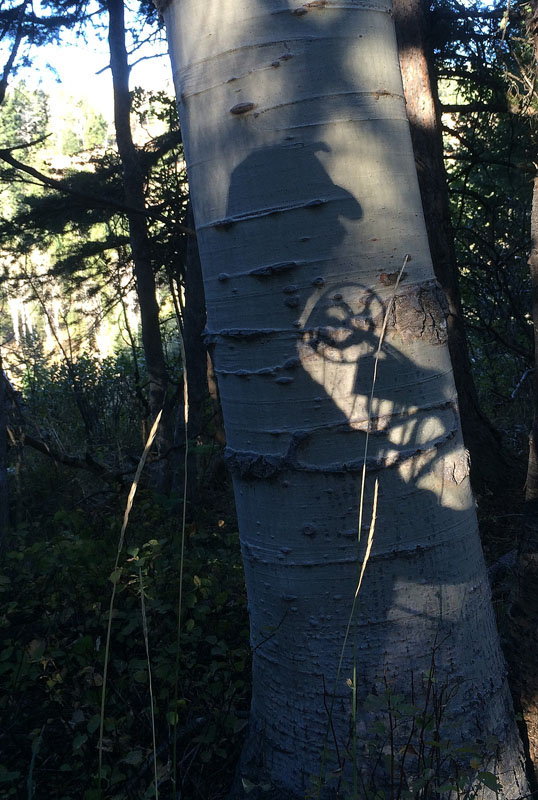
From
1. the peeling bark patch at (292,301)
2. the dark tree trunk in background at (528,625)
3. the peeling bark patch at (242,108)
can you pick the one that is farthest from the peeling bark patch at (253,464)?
the dark tree trunk in background at (528,625)

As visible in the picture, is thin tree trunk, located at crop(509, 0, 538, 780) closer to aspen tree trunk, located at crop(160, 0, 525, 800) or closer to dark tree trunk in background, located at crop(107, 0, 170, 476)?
aspen tree trunk, located at crop(160, 0, 525, 800)

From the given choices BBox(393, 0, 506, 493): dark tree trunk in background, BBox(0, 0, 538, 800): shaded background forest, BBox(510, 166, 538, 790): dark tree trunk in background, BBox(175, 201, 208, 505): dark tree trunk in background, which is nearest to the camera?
BBox(510, 166, 538, 790): dark tree trunk in background

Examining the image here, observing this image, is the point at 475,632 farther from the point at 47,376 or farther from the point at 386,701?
the point at 47,376

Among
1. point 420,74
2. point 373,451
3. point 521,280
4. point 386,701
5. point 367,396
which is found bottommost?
point 386,701

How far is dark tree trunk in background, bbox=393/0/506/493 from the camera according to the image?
478 centimetres

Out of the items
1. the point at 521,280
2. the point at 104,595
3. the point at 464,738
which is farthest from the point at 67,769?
the point at 521,280

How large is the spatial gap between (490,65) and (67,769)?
20.6 feet

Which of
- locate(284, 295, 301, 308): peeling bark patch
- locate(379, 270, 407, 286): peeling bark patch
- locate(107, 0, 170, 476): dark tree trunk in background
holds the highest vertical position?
locate(107, 0, 170, 476): dark tree trunk in background

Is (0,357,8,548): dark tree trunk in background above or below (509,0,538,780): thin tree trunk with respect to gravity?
above

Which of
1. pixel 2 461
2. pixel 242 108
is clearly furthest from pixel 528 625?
pixel 2 461

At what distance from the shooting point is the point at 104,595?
105 inches

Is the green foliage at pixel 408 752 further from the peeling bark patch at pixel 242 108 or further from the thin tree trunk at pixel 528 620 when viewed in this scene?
the peeling bark patch at pixel 242 108

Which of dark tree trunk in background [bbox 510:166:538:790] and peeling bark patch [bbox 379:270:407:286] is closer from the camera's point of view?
peeling bark patch [bbox 379:270:407:286]

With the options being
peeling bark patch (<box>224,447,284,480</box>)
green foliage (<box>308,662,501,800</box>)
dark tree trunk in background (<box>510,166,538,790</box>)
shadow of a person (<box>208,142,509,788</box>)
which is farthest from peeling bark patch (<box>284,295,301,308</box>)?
dark tree trunk in background (<box>510,166,538,790</box>)
